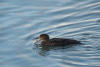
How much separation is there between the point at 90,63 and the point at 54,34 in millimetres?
3533

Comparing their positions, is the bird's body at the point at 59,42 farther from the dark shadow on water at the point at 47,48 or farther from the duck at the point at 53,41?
the dark shadow on water at the point at 47,48

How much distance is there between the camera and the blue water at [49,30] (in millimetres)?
13641

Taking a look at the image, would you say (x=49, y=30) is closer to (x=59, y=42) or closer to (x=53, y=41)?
(x=53, y=41)

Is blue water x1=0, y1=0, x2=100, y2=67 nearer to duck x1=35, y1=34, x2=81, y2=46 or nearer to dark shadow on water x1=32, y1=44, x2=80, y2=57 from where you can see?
dark shadow on water x1=32, y1=44, x2=80, y2=57

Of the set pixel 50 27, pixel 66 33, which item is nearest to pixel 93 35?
pixel 66 33

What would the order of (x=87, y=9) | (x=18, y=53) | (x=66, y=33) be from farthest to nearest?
(x=87, y=9), (x=66, y=33), (x=18, y=53)

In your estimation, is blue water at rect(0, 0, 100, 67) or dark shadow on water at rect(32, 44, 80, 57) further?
dark shadow on water at rect(32, 44, 80, 57)

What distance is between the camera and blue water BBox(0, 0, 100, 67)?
44.8 feet

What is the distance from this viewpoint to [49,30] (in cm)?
1659

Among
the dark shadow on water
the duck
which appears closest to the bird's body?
the duck

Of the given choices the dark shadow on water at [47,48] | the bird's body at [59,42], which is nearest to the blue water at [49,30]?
the dark shadow on water at [47,48]

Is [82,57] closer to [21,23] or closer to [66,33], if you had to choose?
[66,33]

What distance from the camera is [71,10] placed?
18.9m

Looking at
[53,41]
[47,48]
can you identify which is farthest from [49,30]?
[47,48]
